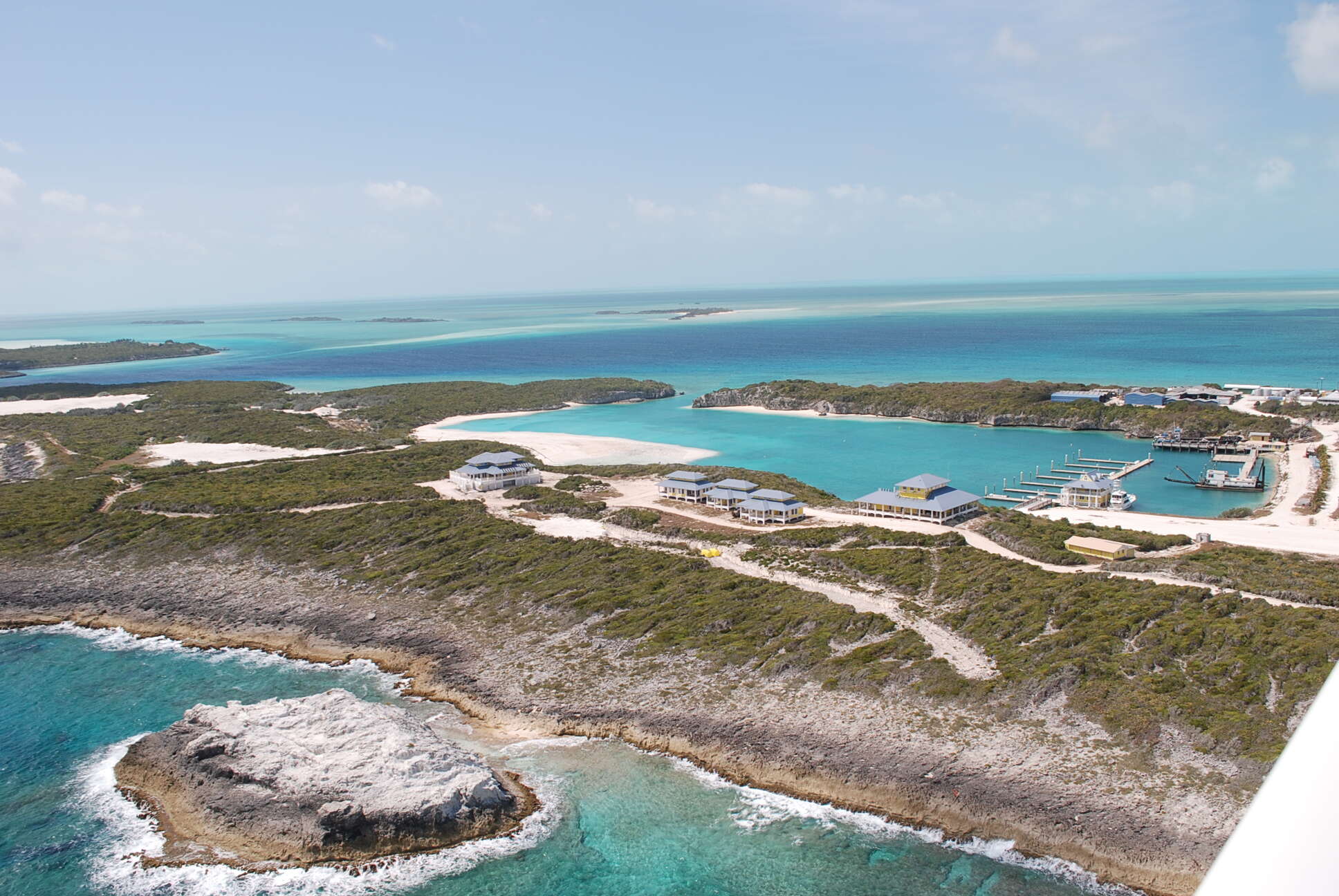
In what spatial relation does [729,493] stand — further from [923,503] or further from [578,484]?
[578,484]

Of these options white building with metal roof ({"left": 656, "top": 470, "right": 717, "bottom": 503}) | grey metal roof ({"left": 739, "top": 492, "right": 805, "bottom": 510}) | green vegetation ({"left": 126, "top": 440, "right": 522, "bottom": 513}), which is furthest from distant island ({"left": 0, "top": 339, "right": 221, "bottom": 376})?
grey metal roof ({"left": 739, "top": 492, "right": 805, "bottom": 510})

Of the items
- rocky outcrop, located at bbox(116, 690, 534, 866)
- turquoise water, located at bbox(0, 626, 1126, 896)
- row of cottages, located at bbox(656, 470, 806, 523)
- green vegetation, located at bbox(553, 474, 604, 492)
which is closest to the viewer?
turquoise water, located at bbox(0, 626, 1126, 896)

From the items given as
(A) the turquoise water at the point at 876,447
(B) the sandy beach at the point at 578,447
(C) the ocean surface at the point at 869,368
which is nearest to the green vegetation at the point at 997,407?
(A) the turquoise water at the point at 876,447

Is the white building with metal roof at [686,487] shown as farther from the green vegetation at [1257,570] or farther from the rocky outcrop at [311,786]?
the rocky outcrop at [311,786]

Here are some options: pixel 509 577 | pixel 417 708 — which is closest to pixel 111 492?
pixel 509 577

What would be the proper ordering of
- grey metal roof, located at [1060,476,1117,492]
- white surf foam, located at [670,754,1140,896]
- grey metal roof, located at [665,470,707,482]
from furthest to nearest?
grey metal roof, located at [1060,476,1117,492], grey metal roof, located at [665,470,707,482], white surf foam, located at [670,754,1140,896]

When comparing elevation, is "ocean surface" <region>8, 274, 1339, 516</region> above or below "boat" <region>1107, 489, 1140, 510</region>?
above

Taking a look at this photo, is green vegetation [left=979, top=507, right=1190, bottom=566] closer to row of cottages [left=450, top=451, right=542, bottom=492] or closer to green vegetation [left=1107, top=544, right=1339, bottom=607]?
green vegetation [left=1107, top=544, right=1339, bottom=607]

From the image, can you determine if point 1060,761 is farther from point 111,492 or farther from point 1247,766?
point 111,492
